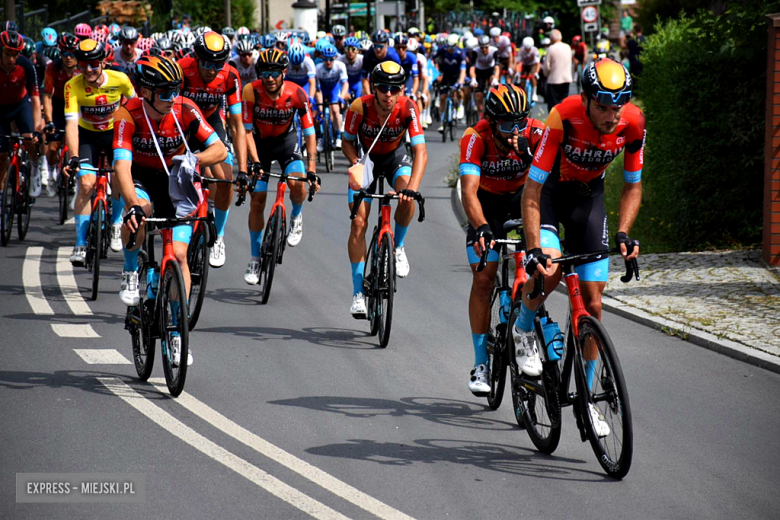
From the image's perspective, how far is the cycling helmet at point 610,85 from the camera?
6023 millimetres

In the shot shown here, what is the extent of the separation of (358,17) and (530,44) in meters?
44.5

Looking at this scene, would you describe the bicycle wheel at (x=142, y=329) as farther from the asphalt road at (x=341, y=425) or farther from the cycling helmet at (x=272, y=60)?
the cycling helmet at (x=272, y=60)

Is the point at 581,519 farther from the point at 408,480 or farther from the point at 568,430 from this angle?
the point at 568,430

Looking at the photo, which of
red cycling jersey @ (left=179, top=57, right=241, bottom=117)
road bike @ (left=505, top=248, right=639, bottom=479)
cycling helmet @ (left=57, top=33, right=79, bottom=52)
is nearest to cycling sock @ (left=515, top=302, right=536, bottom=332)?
road bike @ (left=505, top=248, right=639, bottom=479)

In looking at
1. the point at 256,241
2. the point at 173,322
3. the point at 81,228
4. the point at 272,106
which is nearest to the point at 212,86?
the point at 272,106

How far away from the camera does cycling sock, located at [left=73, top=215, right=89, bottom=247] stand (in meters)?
11.4

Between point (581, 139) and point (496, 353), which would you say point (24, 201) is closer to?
point (496, 353)

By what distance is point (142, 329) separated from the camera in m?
8.09

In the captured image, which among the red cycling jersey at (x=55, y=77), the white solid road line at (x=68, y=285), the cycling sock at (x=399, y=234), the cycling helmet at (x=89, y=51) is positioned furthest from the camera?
the red cycling jersey at (x=55, y=77)

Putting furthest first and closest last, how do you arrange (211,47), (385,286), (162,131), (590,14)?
(590,14) → (211,47) → (385,286) → (162,131)

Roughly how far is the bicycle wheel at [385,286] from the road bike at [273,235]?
1451mm

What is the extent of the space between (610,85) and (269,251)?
541 centimetres

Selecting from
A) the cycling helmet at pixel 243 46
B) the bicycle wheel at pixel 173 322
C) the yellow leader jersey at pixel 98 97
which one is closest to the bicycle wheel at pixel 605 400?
the bicycle wheel at pixel 173 322

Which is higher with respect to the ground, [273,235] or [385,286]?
[273,235]
